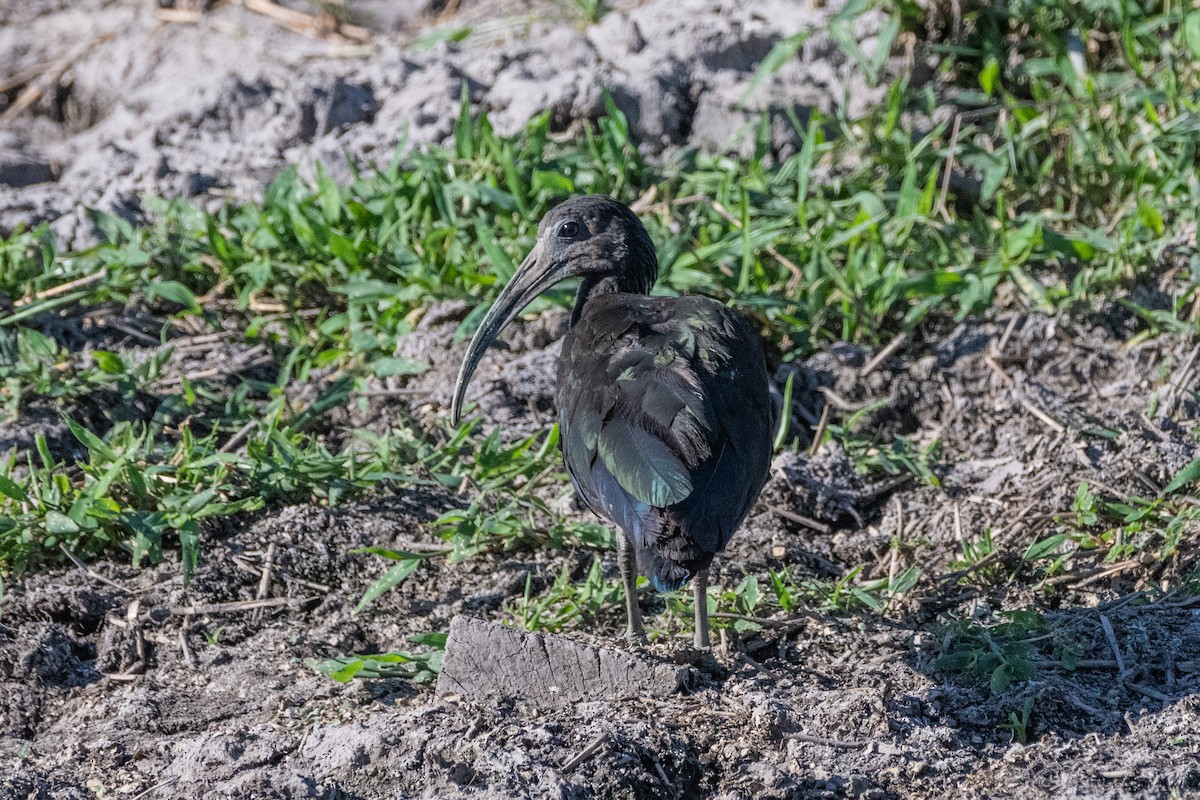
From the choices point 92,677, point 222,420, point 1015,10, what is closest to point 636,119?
point 1015,10

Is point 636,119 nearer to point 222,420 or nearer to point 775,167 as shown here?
point 775,167

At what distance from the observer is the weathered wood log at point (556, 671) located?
12.4ft

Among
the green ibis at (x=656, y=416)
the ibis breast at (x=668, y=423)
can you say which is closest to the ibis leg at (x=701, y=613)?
the green ibis at (x=656, y=416)

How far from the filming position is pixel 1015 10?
677 centimetres

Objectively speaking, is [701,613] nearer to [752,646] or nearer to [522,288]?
[752,646]

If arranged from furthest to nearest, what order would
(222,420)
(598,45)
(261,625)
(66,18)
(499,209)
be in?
(66,18) → (598,45) → (499,209) → (222,420) → (261,625)

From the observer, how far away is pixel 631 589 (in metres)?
4.21

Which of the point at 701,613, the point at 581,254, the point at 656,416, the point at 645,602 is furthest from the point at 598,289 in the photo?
the point at 701,613

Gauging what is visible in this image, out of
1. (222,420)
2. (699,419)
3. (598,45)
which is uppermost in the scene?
(598,45)

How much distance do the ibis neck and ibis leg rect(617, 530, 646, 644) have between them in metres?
1.02

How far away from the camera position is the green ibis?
360 cm

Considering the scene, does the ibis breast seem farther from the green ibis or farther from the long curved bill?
the long curved bill

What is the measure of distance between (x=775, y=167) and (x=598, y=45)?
1275mm

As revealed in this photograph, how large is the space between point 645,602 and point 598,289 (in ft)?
3.77
